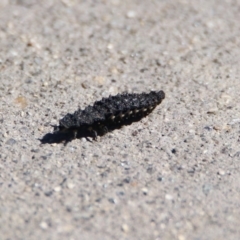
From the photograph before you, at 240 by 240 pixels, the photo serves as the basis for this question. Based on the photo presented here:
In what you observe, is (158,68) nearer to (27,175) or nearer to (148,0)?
(148,0)

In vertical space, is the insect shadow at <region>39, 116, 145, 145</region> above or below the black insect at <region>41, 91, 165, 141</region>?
below

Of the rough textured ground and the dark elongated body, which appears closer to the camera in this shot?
the rough textured ground

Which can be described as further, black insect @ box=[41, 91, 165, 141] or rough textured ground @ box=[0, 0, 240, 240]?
black insect @ box=[41, 91, 165, 141]

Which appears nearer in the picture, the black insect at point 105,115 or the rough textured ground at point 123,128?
the rough textured ground at point 123,128

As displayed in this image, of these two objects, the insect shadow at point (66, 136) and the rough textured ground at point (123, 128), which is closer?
the rough textured ground at point (123, 128)

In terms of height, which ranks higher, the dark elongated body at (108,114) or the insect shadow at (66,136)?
the dark elongated body at (108,114)
